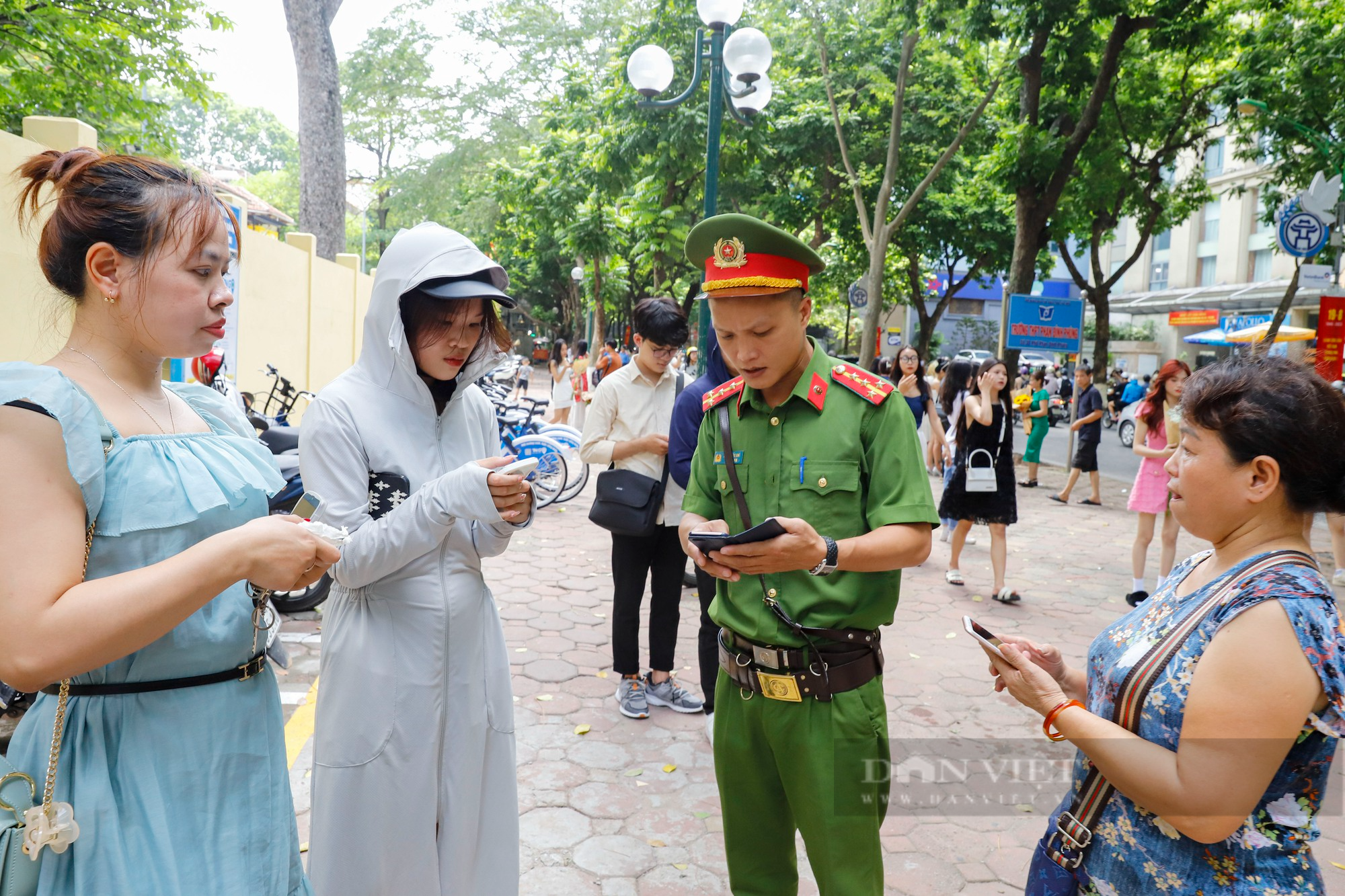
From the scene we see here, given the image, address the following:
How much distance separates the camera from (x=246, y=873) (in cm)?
146

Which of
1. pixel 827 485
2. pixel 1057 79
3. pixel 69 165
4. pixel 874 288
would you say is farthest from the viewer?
pixel 874 288

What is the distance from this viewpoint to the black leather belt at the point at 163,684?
1.35m

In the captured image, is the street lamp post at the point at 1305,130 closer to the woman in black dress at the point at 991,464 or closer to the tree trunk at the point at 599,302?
the woman in black dress at the point at 991,464

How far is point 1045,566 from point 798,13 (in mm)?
9785

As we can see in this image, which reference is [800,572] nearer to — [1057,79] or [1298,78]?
[1057,79]

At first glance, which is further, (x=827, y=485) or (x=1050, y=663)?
(x=827, y=485)

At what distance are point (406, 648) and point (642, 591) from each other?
2453mm

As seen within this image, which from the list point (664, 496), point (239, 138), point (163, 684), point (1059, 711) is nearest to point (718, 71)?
point (664, 496)

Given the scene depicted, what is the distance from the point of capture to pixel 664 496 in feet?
14.3

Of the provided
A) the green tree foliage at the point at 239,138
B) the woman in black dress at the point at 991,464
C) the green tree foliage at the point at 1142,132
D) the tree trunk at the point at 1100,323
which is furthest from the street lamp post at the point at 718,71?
the green tree foliage at the point at 239,138

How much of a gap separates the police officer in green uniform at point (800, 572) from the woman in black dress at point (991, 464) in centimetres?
465

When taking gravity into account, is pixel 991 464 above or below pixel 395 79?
below

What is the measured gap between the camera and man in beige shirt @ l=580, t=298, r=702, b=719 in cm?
438

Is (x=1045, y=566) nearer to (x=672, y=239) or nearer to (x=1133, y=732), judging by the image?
(x=1133, y=732)
